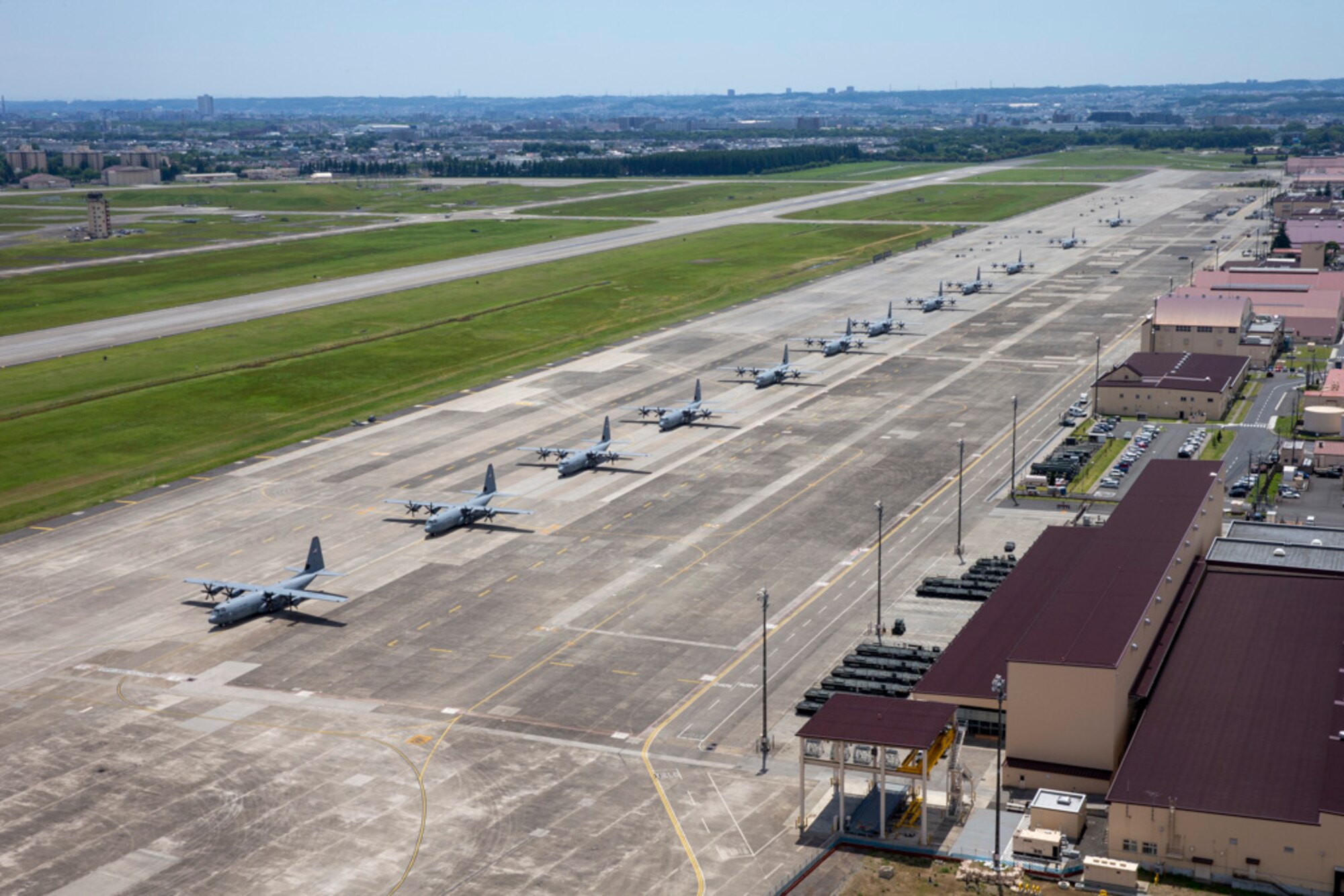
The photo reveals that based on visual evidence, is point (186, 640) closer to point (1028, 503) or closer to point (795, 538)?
point (795, 538)

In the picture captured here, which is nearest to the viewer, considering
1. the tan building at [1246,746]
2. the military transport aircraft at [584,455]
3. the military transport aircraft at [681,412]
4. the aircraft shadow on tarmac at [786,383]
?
the tan building at [1246,746]

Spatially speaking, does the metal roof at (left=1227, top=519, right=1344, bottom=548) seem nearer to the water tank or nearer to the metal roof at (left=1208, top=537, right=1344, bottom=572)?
the metal roof at (left=1208, top=537, right=1344, bottom=572)

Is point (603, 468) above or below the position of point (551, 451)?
below

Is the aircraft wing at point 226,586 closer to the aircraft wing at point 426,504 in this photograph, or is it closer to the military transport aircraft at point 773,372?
the aircraft wing at point 426,504

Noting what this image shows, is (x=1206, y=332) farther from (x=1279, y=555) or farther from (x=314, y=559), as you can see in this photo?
(x=314, y=559)

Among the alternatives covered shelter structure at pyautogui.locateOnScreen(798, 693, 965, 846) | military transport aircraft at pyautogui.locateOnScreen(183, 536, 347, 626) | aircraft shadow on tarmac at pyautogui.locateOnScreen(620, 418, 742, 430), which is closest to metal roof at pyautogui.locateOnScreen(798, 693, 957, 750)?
covered shelter structure at pyautogui.locateOnScreen(798, 693, 965, 846)

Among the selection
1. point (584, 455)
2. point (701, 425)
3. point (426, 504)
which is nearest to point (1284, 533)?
point (584, 455)

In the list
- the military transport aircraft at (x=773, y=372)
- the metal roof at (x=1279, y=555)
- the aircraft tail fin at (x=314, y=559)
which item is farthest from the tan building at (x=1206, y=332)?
the aircraft tail fin at (x=314, y=559)
